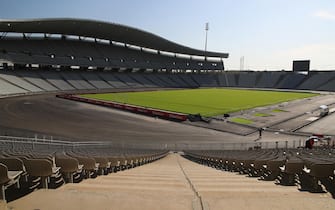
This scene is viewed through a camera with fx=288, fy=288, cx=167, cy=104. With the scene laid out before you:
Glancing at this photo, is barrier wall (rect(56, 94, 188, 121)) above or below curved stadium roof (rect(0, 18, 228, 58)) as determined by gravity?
below

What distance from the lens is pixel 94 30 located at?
80.1 meters

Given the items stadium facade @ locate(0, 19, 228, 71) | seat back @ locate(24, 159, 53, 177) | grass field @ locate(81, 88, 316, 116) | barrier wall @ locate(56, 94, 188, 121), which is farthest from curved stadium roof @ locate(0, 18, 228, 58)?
seat back @ locate(24, 159, 53, 177)

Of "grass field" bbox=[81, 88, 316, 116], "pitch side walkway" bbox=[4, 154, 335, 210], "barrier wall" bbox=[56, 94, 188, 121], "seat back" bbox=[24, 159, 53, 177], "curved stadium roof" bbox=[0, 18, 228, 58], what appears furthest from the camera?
"curved stadium roof" bbox=[0, 18, 228, 58]

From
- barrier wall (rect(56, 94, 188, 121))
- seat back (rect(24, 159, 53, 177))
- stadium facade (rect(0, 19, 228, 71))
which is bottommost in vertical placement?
seat back (rect(24, 159, 53, 177))

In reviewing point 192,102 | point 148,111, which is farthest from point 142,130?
point 192,102

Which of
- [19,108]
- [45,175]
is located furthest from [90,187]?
[19,108]

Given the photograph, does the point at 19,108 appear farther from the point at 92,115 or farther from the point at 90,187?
the point at 90,187

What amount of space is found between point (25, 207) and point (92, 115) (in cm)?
3774

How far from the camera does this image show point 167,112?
41.8 m

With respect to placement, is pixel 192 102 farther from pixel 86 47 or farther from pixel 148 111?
pixel 86 47

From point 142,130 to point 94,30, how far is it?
55.3 meters

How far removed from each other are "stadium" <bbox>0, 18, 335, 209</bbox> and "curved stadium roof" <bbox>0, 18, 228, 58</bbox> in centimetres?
34

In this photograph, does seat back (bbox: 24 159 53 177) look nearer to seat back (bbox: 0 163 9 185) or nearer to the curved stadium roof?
seat back (bbox: 0 163 9 185)

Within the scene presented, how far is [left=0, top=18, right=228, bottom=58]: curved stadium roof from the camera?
216ft
